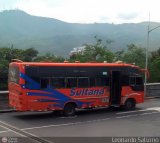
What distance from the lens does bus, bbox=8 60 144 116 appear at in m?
21.4

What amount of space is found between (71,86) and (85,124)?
11.5 ft

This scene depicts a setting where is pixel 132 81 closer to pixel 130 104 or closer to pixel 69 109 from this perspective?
pixel 130 104

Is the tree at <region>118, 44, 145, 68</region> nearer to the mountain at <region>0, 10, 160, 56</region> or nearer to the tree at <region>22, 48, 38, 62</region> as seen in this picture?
the tree at <region>22, 48, 38, 62</region>

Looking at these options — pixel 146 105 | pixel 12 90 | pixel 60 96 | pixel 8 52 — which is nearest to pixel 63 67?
pixel 60 96

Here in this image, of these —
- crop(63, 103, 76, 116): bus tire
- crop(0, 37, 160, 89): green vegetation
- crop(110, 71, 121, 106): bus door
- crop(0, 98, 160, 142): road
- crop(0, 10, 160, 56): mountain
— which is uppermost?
crop(0, 10, 160, 56): mountain

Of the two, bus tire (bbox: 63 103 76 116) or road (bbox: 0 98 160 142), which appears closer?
road (bbox: 0 98 160 142)

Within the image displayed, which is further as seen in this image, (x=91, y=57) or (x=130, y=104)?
(x=91, y=57)

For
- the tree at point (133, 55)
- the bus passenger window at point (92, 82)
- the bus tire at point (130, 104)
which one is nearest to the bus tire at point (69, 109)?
the bus passenger window at point (92, 82)

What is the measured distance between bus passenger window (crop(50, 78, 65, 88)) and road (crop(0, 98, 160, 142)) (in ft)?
5.39

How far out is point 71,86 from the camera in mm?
22938

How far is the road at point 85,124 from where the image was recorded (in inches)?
672

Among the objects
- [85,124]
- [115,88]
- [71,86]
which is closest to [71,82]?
[71,86]

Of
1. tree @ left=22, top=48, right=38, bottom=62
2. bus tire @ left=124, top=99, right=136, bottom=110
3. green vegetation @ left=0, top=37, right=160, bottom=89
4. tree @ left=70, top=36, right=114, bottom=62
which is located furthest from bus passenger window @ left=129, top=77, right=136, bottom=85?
tree @ left=22, top=48, right=38, bottom=62

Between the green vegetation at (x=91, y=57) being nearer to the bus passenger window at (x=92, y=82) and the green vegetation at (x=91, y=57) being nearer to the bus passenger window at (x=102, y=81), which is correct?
the bus passenger window at (x=102, y=81)
